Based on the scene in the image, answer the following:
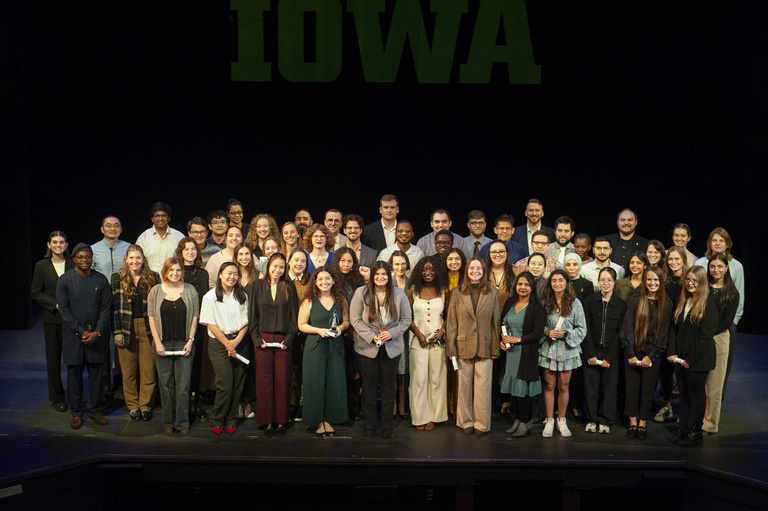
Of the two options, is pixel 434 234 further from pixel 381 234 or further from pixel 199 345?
pixel 199 345

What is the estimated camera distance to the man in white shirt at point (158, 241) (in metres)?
6.02

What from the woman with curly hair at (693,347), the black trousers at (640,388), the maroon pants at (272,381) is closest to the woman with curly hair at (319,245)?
the maroon pants at (272,381)

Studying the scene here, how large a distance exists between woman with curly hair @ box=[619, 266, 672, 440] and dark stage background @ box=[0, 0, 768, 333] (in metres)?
2.85

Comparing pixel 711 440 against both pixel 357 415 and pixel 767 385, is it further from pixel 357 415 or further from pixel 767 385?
pixel 357 415

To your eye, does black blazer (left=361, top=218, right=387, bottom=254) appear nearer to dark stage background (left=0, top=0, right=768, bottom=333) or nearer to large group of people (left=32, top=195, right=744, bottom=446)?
large group of people (left=32, top=195, right=744, bottom=446)

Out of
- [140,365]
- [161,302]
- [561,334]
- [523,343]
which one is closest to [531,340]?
[523,343]

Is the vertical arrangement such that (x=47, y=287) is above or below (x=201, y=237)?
below

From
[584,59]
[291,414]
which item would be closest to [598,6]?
[584,59]

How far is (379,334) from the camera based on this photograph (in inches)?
194

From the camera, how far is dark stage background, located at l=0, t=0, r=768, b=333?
24.3 ft

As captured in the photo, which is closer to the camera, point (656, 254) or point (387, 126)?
point (656, 254)

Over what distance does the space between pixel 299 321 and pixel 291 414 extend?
33.8 inches

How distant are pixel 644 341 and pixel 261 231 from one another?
317 centimetres

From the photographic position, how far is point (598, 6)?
7.36 m
